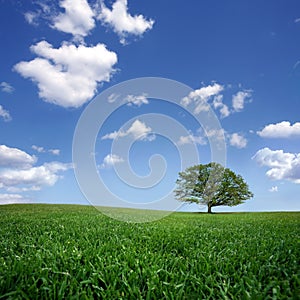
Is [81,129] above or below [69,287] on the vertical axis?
above

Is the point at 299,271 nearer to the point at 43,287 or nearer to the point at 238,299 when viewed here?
the point at 238,299

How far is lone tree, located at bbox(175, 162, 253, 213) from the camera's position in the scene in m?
35.7

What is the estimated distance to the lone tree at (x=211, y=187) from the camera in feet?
117

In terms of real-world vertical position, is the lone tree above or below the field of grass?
above

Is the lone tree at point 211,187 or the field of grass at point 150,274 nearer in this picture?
the field of grass at point 150,274

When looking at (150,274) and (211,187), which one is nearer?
(150,274)

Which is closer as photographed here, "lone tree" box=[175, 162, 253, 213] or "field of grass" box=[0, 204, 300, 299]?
"field of grass" box=[0, 204, 300, 299]

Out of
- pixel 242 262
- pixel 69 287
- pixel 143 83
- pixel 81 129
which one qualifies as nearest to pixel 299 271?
pixel 242 262

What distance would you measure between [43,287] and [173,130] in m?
9.83

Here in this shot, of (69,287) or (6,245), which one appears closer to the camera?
(69,287)

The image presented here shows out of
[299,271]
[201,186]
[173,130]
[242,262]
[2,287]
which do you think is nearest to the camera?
[2,287]

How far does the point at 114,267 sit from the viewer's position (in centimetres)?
329

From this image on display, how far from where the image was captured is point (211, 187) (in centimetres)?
3631

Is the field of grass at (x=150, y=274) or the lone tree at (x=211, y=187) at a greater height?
the lone tree at (x=211, y=187)
